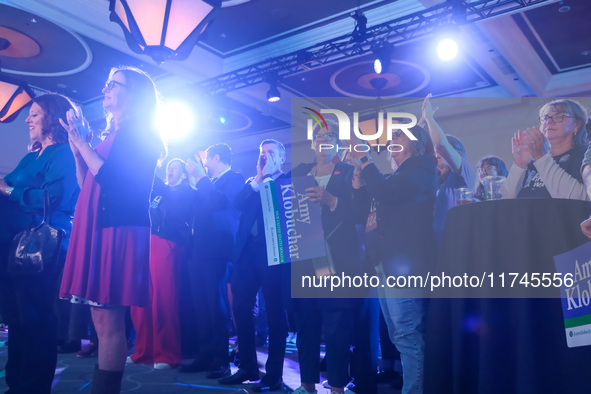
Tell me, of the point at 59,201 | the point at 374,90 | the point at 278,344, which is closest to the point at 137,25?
the point at 59,201

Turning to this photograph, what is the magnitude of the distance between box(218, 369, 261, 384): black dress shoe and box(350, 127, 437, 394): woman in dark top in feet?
3.40

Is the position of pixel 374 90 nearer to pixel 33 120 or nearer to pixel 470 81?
pixel 470 81

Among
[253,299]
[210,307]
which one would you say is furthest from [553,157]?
[210,307]

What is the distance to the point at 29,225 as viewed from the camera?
191cm

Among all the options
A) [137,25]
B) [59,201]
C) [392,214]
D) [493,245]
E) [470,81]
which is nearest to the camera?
[493,245]

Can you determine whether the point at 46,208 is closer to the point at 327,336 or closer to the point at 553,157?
the point at 327,336

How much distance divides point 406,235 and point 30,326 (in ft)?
5.61

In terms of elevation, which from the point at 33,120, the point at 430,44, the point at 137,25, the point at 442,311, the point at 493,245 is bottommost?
the point at 442,311

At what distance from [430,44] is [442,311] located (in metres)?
5.64

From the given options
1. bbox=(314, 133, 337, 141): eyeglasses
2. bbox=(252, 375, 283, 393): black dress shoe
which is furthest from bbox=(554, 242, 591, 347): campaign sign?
bbox=(252, 375, 283, 393): black dress shoe

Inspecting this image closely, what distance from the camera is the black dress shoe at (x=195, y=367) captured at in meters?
3.11

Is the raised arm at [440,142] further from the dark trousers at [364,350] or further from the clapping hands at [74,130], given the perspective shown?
the clapping hands at [74,130]

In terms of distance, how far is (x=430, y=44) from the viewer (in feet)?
20.5

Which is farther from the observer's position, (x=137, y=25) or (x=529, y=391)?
(x=137, y=25)
